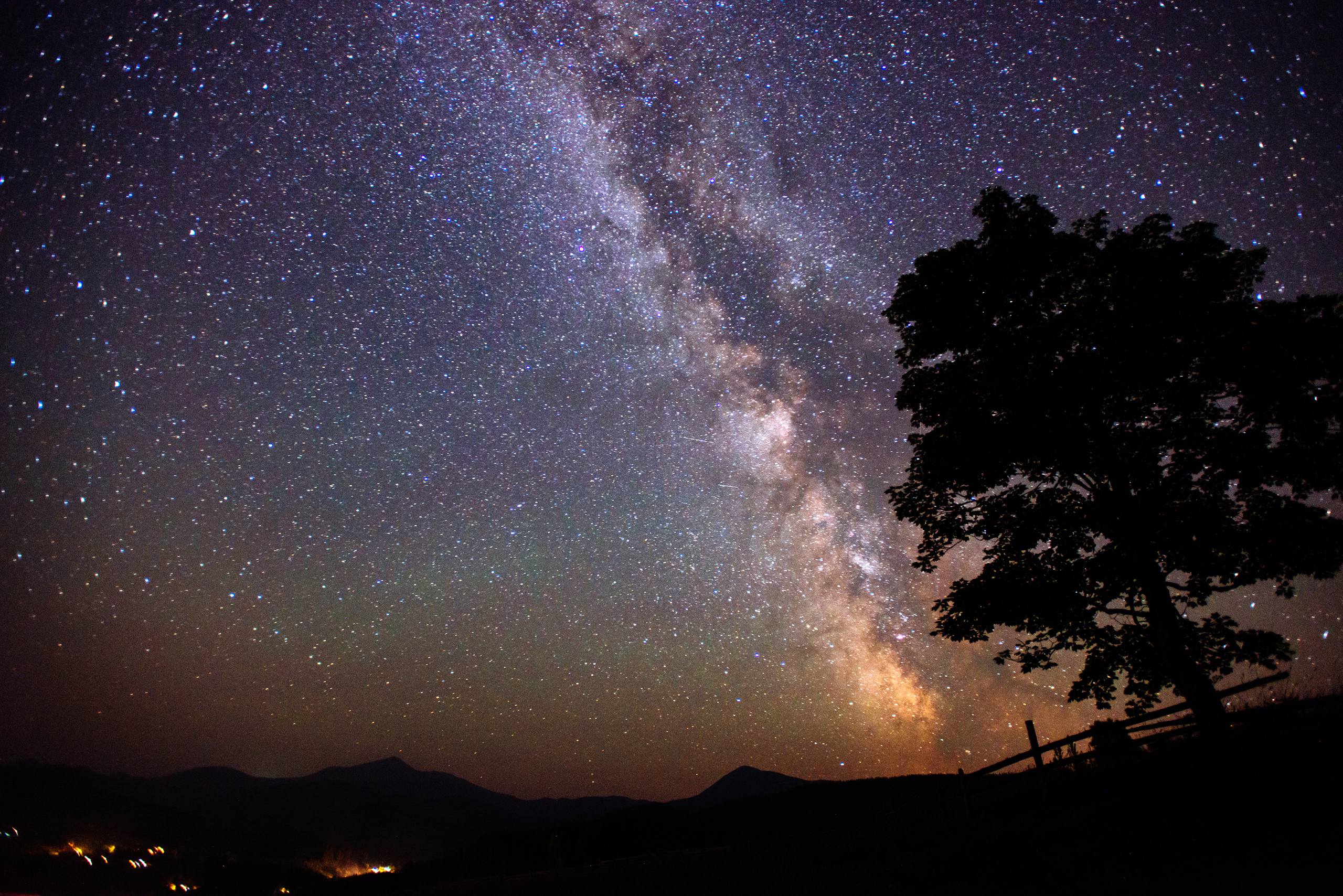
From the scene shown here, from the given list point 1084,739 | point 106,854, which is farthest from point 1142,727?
point 106,854

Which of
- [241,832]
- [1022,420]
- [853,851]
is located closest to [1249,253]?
[1022,420]

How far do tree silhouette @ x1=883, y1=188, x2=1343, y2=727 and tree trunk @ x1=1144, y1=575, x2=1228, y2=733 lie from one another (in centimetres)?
4

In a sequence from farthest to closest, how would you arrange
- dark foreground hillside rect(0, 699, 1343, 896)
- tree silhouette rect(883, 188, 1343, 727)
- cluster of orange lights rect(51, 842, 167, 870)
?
cluster of orange lights rect(51, 842, 167, 870) → tree silhouette rect(883, 188, 1343, 727) → dark foreground hillside rect(0, 699, 1343, 896)

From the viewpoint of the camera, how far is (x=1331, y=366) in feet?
37.2

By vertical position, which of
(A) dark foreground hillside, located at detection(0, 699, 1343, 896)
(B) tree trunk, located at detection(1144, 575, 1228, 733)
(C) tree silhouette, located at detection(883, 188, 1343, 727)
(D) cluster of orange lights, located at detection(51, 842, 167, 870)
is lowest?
(D) cluster of orange lights, located at detection(51, 842, 167, 870)

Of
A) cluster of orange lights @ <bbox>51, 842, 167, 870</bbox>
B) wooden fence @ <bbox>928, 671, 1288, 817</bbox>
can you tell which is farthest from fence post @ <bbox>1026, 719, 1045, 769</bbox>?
cluster of orange lights @ <bbox>51, 842, 167, 870</bbox>

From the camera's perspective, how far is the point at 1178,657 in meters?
12.2

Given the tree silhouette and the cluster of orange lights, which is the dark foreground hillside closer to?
the tree silhouette

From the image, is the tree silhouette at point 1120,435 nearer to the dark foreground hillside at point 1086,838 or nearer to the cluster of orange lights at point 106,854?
the dark foreground hillside at point 1086,838

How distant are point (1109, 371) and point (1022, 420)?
1.71 m

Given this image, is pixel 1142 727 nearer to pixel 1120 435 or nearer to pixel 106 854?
pixel 1120 435

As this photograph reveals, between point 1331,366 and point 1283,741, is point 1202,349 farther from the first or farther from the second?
point 1283,741

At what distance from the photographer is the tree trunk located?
1184 centimetres

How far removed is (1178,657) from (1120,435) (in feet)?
13.5
